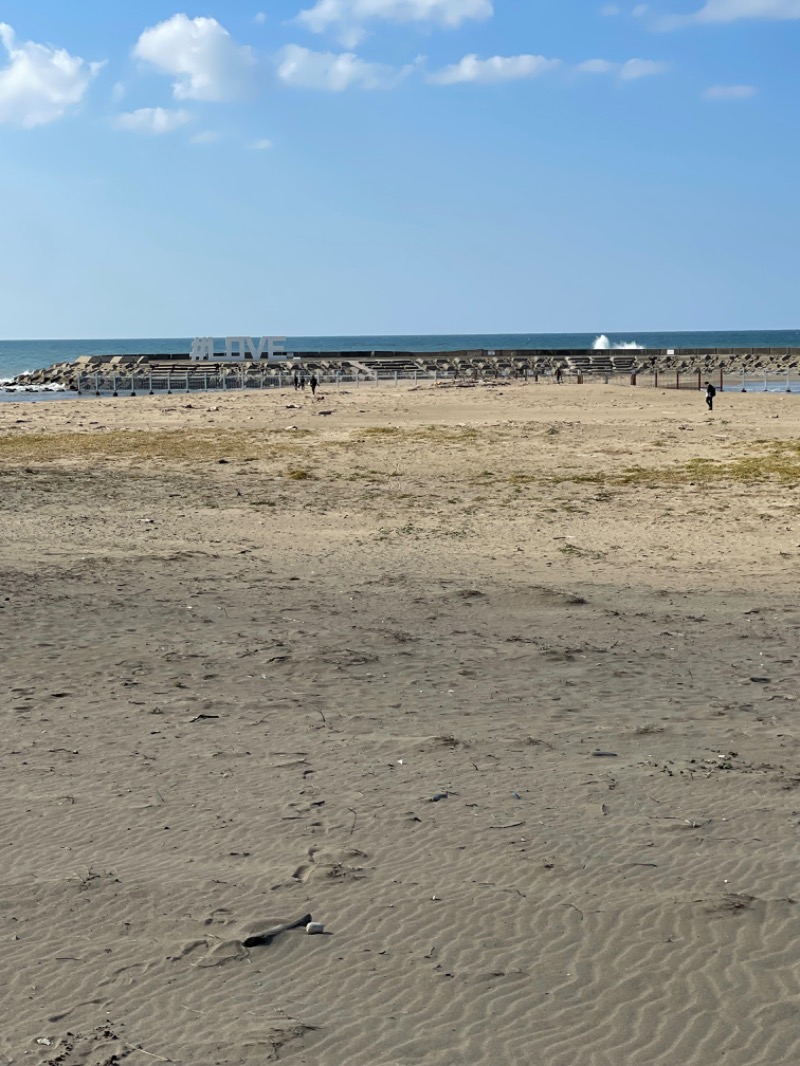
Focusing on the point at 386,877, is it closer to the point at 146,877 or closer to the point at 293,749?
the point at 146,877

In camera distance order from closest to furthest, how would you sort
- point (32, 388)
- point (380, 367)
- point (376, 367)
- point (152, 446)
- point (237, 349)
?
point (152, 446)
point (32, 388)
point (376, 367)
point (380, 367)
point (237, 349)

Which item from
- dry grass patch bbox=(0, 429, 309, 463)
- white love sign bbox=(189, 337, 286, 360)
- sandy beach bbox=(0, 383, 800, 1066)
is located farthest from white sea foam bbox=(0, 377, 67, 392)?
sandy beach bbox=(0, 383, 800, 1066)

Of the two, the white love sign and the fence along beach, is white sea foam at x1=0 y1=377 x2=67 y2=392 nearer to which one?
the fence along beach

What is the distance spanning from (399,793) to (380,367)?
88083mm

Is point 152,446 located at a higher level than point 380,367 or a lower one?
lower

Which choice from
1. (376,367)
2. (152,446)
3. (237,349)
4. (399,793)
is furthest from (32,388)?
(399,793)

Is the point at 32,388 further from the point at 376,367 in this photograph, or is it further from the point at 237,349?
the point at 376,367

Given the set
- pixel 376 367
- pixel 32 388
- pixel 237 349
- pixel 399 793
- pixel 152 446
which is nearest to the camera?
pixel 399 793

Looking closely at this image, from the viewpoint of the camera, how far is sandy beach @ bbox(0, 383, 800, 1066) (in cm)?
479

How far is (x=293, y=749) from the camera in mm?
7965

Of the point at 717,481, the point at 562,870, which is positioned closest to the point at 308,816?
the point at 562,870

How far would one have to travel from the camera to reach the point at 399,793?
23.4ft

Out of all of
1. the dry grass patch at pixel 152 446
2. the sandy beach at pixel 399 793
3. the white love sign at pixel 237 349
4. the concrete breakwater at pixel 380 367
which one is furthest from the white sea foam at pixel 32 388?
the sandy beach at pixel 399 793

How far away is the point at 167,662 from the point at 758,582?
271 inches
